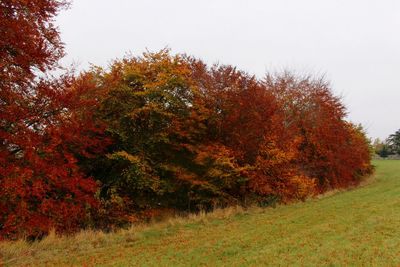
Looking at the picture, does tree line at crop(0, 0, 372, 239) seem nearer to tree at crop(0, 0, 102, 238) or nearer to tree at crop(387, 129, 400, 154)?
tree at crop(0, 0, 102, 238)

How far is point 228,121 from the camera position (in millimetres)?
18875

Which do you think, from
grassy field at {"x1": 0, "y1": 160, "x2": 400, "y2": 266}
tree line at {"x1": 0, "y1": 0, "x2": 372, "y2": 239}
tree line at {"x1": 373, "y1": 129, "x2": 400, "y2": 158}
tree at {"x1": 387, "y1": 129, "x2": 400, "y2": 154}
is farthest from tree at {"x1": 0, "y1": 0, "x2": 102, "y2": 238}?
tree at {"x1": 387, "y1": 129, "x2": 400, "y2": 154}

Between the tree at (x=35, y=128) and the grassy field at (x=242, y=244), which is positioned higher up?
the tree at (x=35, y=128)

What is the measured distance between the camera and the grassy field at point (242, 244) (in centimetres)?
→ 830

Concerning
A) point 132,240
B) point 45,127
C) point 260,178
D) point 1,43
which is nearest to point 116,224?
point 132,240

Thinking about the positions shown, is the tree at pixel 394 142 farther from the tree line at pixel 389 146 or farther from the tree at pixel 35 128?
the tree at pixel 35 128

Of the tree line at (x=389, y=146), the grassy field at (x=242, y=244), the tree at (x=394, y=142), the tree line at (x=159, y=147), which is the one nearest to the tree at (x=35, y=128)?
the tree line at (x=159, y=147)

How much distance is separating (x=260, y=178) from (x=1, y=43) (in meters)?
13.0

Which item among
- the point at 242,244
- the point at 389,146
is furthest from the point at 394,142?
the point at 242,244

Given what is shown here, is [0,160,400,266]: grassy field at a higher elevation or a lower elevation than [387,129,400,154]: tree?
lower

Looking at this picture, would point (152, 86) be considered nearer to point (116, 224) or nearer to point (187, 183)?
point (187, 183)

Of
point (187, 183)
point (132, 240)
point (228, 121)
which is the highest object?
point (228, 121)

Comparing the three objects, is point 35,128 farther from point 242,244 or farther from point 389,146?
point 389,146

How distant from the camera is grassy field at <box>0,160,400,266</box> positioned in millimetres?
8305
